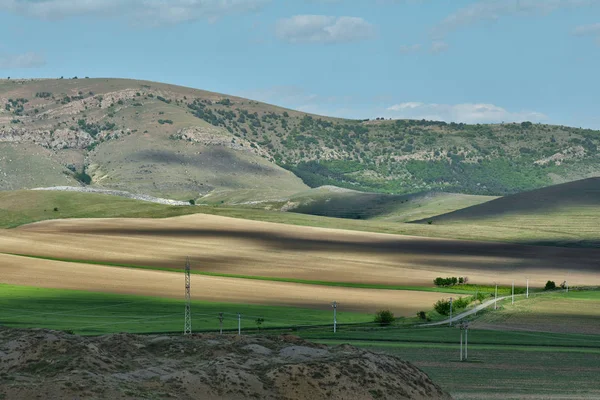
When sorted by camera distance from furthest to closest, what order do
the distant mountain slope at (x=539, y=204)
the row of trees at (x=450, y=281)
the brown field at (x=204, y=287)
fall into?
the distant mountain slope at (x=539, y=204) < the row of trees at (x=450, y=281) < the brown field at (x=204, y=287)

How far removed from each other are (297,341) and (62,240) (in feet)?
305

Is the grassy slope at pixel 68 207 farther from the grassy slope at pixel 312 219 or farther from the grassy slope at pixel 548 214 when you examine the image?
the grassy slope at pixel 548 214

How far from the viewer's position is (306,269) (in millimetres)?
100312

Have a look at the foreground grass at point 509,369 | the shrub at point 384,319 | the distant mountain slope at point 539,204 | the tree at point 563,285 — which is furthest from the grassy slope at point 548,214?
the foreground grass at point 509,369

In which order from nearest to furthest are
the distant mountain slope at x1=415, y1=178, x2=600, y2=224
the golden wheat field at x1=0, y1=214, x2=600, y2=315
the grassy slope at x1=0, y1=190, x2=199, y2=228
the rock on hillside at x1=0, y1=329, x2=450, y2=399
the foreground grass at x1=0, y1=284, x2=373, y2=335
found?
the rock on hillside at x1=0, y1=329, x2=450, y2=399 → the foreground grass at x1=0, y1=284, x2=373, y2=335 → the golden wheat field at x1=0, y1=214, x2=600, y2=315 → the grassy slope at x1=0, y1=190, x2=199, y2=228 → the distant mountain slope at x1=415, y1=178, x2=600, y2=224

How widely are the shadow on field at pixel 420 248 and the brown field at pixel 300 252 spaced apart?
10 cm

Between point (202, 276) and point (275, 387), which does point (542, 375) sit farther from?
point (202, 276)

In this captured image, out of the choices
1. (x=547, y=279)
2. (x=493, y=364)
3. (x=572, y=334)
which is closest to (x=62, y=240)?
(x=547, y=279)

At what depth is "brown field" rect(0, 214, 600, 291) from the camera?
98375mm

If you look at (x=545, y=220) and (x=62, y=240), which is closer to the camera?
(x=62, y=240)

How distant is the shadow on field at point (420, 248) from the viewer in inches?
4500

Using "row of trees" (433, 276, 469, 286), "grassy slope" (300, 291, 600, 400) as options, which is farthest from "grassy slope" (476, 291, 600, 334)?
"row of trees" (433, 276, 469, 286)

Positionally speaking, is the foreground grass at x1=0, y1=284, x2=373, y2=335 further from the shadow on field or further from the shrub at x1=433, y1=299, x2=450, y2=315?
the shadow on field

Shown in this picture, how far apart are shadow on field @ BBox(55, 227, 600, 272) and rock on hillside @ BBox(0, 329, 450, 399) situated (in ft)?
301
